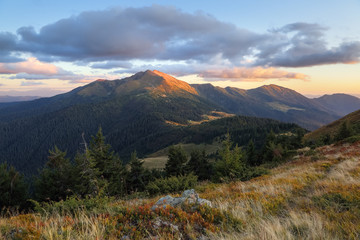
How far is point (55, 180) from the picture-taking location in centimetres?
2625

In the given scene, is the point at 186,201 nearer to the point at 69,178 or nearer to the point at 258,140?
the point at 69,178

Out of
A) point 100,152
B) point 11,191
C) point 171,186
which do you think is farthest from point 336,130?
point 11,191

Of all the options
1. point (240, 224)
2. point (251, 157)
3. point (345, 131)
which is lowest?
point (251, 157)

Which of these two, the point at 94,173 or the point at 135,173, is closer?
the point at 94,173

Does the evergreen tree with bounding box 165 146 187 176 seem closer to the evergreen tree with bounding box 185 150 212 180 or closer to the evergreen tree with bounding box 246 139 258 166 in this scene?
the evergreen tree with bounding box 185 150 212 180

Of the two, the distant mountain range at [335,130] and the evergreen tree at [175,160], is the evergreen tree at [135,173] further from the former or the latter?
the distant mountain range at [335,130]

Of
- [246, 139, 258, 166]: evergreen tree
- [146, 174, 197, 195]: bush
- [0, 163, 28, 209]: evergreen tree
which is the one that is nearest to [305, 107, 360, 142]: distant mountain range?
[246, 139, 258, 166]: evergreen tree

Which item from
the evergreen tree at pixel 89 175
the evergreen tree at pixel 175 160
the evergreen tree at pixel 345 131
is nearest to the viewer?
the evergreen tree at pixel 89 175

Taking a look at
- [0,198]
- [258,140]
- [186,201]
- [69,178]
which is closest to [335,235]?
[186,201]

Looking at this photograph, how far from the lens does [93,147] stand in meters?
27.4

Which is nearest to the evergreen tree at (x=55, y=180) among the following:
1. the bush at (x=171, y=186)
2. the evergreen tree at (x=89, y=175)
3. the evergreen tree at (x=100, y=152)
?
the evergreen tree at (x=89, y=175)

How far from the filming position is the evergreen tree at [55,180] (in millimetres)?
25562

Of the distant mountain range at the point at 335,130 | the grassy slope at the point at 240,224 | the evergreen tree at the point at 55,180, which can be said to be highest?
the grassy slope at the point at 240,224

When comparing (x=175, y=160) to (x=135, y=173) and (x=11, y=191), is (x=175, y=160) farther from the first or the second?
(x=11, y=191)
